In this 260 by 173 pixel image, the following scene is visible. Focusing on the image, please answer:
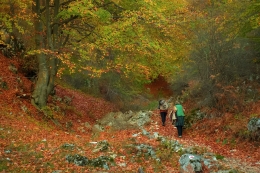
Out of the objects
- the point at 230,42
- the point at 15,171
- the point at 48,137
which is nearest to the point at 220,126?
the point at 230,42

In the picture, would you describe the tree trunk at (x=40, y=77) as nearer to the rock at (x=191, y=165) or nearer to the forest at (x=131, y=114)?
the forest at (x=131, y=114)

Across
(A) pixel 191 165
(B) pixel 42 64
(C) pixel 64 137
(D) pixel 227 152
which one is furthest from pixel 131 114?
(A) pixel 191 165

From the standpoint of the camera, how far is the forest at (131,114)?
8.54m

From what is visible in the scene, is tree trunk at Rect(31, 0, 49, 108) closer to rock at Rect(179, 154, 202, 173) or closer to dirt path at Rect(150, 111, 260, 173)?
dirt path at Rect(150, 111, 260, 173)

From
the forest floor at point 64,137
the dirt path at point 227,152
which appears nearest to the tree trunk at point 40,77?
the forest floor at point 64,137

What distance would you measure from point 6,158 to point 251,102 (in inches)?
387

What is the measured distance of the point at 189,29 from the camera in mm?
14445

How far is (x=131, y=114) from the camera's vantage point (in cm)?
1762

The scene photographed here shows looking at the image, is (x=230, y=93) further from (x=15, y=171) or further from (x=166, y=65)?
(x=15, y=171)

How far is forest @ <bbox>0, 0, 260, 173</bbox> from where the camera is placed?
28.0 feet

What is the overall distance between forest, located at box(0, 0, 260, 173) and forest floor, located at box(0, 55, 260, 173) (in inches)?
1.4

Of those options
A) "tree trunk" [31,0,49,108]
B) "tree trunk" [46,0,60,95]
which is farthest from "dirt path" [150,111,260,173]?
"tree trunk" [46,0,60,95]

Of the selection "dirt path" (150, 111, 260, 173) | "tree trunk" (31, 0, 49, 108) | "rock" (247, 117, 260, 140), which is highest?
"tree trunk" (31, 0, 49, 108)

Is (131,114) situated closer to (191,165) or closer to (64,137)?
(64,137)
